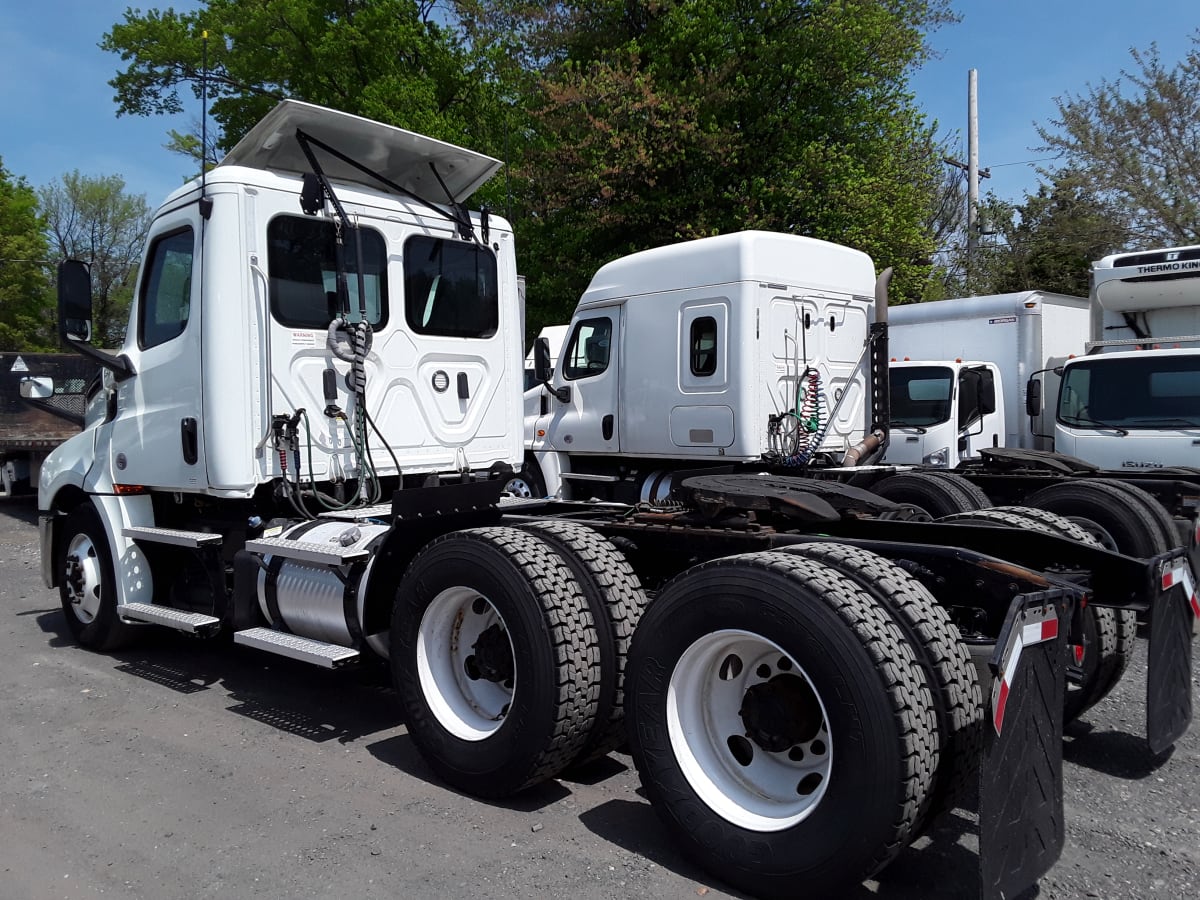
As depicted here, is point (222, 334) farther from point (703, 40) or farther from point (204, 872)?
point (703, 40)

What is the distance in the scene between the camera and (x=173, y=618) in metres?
5.68

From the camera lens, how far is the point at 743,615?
3.25 meters

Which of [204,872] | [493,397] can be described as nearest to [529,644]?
[204,872]

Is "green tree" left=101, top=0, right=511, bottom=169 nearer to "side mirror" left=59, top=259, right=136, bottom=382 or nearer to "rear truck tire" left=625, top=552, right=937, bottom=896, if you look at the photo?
"side mirror" left=59, top=259, right=136, bottom=382

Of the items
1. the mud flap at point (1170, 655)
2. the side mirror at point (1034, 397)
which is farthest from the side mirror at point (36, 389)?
the side mirror at point (1034, 397)

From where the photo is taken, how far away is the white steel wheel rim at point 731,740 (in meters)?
3.35

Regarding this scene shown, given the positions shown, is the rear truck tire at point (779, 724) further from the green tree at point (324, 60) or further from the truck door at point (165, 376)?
the green tree at point (324, 60)

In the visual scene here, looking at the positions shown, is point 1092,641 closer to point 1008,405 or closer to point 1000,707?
point 1000,707

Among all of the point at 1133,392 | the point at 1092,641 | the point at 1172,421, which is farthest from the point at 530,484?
the point at 1092,641

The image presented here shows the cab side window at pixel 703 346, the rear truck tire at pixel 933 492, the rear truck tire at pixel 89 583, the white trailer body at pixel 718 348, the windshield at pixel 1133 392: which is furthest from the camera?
the windshield at pixel 1133 392

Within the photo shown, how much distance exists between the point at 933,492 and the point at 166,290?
5667 mm

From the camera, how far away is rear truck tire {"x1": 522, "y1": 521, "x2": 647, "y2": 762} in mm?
3961

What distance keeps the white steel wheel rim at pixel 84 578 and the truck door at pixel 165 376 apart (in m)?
0.65

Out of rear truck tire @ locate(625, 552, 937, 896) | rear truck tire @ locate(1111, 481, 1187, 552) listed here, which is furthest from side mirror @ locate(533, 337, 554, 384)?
rear truck tire @ locate(625, 552, 937, 896)
